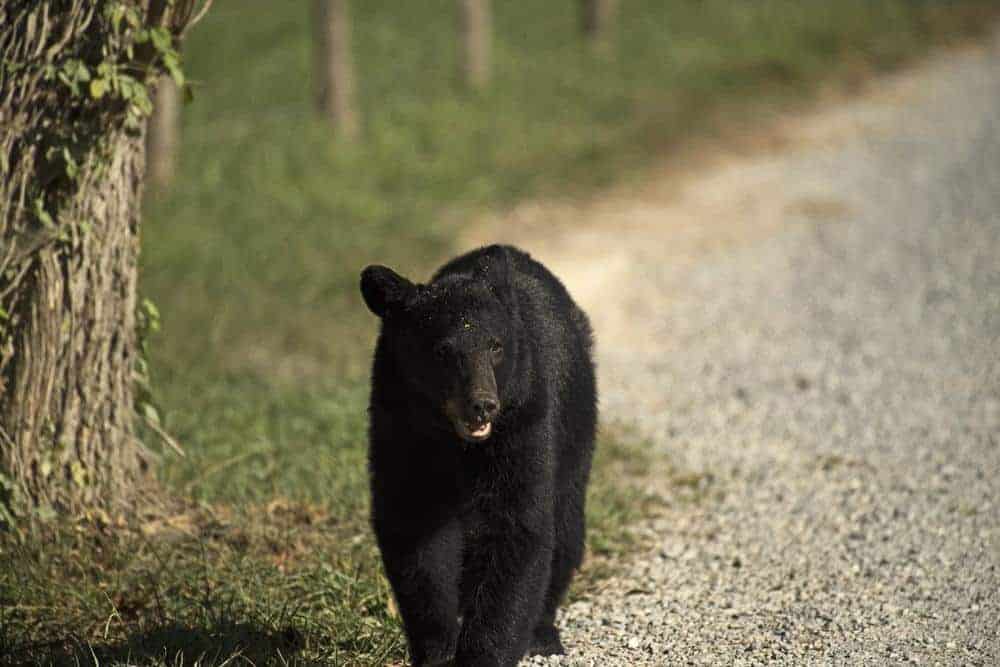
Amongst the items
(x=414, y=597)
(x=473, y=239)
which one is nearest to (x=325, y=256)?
(x=473, y=239)

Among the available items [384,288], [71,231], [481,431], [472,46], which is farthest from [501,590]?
[472,46]

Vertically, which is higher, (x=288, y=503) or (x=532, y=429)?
(x=532, y=429)

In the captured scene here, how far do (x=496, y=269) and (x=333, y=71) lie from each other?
10.3 metres

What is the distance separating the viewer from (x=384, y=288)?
14.6 feet

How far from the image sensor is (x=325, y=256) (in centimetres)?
1133

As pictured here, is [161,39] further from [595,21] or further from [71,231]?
[595,21]

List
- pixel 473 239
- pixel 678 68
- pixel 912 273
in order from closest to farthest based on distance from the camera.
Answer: pixel 912 273 < pixel 473 239 < pixel 678 68

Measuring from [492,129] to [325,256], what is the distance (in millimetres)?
3892

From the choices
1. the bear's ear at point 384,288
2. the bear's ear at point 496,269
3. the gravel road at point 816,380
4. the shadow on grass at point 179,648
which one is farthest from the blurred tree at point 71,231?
the gravel road at point 816,380

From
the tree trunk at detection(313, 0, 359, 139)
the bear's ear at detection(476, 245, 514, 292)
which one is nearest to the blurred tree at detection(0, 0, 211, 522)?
the bear's ear at detection(476, 245, 514, 292)

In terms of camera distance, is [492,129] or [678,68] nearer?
[492,129]

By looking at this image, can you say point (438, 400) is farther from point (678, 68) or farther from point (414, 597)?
point (678, 68)

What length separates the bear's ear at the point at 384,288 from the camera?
443 centimetres

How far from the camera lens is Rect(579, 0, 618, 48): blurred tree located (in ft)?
59.4
